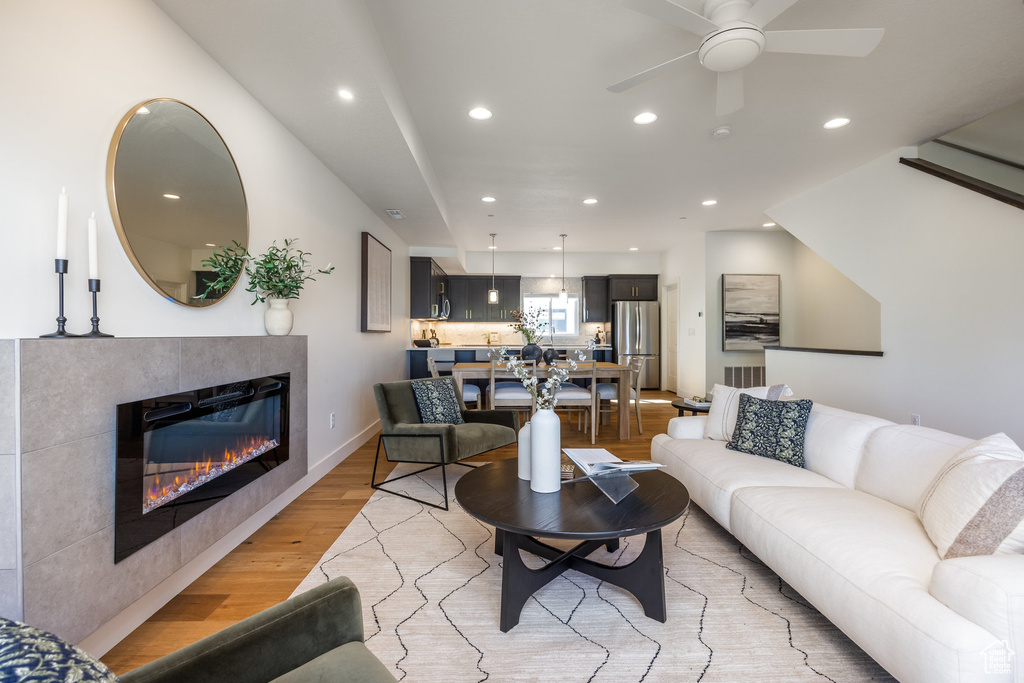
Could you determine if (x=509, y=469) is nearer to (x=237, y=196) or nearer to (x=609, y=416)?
(x=237, y=196)

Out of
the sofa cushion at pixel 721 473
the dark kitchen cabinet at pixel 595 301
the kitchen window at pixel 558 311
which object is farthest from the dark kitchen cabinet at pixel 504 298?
the sofa cushion at pixel 721 473

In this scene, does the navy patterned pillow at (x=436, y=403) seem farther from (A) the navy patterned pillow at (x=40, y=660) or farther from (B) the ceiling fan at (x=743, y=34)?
(A) the navy patterned pillow at (x=40, y=660)

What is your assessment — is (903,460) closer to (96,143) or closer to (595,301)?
(96,143)

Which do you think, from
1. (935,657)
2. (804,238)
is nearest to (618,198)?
(804,238)

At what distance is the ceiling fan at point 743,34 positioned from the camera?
1.89 meters

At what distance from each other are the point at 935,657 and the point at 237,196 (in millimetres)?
3228

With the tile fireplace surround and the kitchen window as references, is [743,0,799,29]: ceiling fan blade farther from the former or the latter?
the kitchen window

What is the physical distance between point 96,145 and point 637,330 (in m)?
7.81

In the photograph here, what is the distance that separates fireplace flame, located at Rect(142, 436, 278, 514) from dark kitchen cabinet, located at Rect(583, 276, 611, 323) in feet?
22.2

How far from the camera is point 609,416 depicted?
5598mm

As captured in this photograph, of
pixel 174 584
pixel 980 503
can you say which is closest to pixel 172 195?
pixel 174 584

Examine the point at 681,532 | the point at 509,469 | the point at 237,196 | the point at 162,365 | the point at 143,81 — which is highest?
the point at 143,81

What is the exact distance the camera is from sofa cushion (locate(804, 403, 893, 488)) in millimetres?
2250

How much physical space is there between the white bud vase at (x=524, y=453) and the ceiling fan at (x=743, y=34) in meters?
1.87
